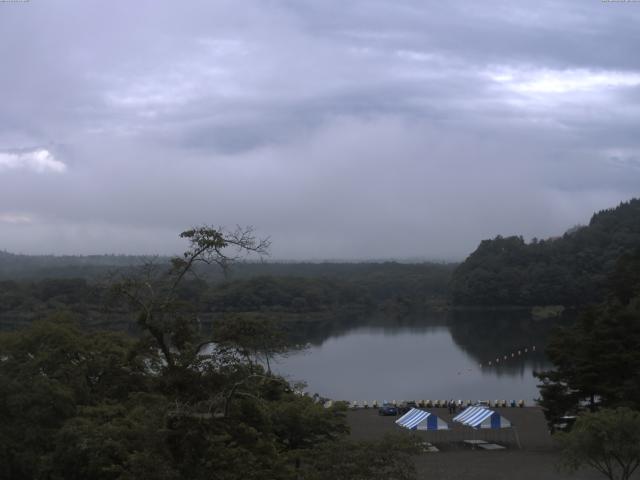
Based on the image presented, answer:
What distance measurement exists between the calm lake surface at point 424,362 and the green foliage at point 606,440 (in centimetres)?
1221

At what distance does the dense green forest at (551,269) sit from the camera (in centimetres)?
7288

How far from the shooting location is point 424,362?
41938mm

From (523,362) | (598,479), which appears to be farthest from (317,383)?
(598,479)

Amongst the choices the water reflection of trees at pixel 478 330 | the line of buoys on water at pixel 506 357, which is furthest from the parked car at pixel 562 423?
the line of buoys on water at pixel 506 357

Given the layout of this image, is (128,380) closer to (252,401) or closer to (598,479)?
(252,401)

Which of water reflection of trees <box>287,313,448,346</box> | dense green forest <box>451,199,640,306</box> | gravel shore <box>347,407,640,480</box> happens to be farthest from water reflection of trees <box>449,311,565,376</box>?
gravel shore <box>347,407,640,480</box>

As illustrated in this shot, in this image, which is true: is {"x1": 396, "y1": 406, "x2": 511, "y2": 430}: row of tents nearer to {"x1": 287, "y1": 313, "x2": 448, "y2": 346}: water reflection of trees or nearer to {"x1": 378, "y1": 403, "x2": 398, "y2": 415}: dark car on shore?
{"x1": 378, "y1": 403, "x2": 398, "y2": 415}: dark car on shore

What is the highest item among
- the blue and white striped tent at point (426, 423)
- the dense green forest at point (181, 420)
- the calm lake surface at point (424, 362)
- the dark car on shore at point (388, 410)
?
the dense green forest at point (181, 420)

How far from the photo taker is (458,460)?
17.6 metres

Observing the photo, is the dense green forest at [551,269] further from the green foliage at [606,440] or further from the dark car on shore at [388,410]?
the green foliage at [606,440]

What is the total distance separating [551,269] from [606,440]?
64.9 metres

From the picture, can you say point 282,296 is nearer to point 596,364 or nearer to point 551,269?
point 551,269

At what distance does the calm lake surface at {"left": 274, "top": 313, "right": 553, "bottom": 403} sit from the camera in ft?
108

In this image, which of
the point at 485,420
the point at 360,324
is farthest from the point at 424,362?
the point at 360,324
